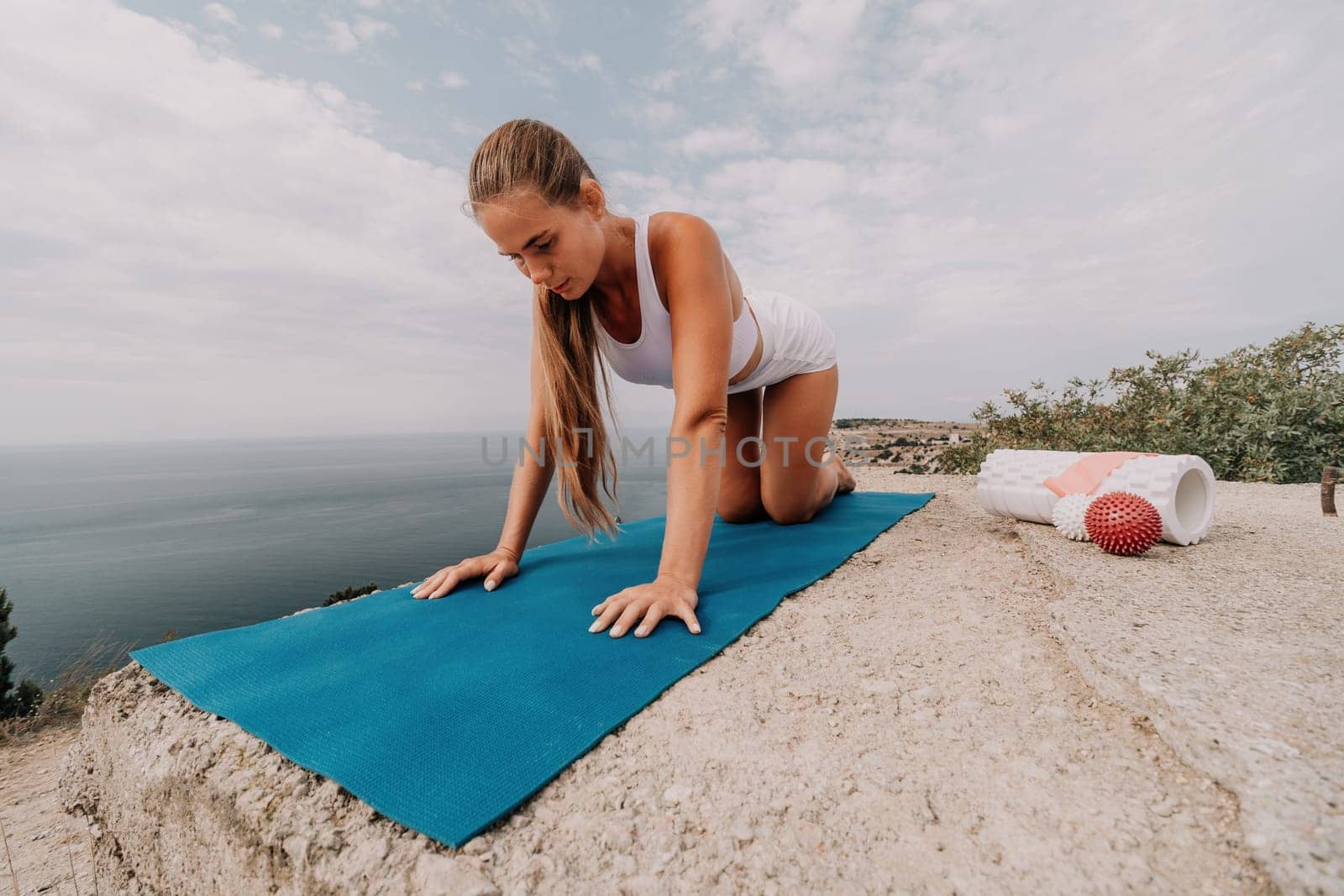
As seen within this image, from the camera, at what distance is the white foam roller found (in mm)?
2203

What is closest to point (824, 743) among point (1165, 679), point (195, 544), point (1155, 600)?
point (1165, 679)

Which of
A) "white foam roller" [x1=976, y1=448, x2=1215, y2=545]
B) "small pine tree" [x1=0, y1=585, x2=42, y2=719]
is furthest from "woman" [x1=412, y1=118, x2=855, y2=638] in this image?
"small pine tree" [x1=0, y1=585, x2=42, y2=719]

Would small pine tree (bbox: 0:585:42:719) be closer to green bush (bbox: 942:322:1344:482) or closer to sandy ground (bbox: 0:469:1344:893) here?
sandy ground (bbox: 0:469:1344:893)

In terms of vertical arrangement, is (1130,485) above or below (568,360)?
below

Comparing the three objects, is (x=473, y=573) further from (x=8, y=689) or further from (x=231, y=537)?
(x=231, y=537)

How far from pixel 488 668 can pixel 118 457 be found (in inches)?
3677

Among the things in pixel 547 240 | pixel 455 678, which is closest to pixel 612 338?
pixel 547 240

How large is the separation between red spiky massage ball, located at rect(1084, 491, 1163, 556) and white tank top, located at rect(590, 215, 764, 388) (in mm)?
1572

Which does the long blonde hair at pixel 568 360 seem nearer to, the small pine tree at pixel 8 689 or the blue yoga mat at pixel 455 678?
the blue yoga mat at pixel 455 678

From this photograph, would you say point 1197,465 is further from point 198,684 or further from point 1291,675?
point 198,684

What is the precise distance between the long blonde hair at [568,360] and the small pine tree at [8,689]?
31.0ft

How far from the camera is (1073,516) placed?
2289 millimetres

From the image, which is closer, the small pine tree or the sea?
the small pine tree

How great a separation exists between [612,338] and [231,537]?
26.4 metres
